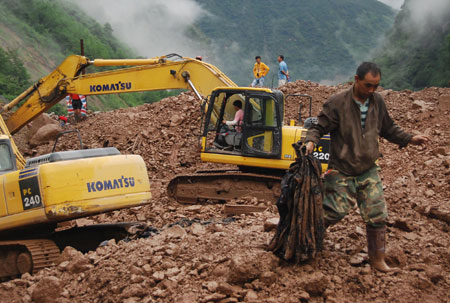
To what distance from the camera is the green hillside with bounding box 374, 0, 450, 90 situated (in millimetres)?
25984

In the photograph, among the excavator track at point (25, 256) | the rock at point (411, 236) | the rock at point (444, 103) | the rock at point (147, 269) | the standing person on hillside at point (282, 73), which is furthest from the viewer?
the standing person on hillside at point (282, 73)

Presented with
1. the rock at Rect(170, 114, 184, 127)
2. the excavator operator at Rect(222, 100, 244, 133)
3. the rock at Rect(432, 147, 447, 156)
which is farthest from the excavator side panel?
the rock at Rect(170, 114, 184, 127)

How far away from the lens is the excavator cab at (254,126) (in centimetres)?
950

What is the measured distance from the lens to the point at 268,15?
5053 cm

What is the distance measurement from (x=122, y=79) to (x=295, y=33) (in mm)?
37529

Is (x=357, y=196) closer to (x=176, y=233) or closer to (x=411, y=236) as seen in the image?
(x=411, y=236)

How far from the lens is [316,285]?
4355 mm

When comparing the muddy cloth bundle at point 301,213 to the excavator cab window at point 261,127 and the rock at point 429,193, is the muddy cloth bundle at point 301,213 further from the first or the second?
the excavator cab window at point 261,127

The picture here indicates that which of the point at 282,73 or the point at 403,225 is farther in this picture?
the point at 282,73

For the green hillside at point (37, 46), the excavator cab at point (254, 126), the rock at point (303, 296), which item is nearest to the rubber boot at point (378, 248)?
the rock at point (303, 296)

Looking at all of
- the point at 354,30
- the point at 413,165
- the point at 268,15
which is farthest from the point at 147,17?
the point at 413,165

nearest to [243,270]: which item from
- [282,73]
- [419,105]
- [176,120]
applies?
[176,120]

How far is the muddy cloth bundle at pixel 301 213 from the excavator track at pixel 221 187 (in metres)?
4.94

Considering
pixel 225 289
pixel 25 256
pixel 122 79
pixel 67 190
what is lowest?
pixel 25 256
